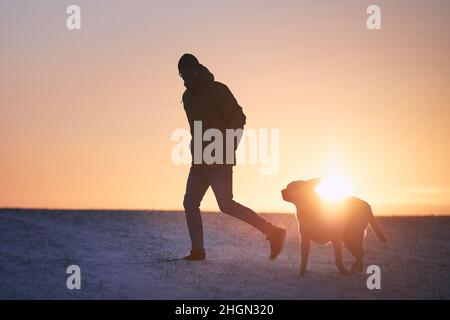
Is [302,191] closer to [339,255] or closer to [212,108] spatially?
[339,255]

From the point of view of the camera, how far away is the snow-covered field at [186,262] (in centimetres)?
930

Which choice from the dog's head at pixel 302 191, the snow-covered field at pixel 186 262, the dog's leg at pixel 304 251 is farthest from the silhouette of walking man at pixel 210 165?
the dog's head at pixel 302 191

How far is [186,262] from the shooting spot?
11211mm

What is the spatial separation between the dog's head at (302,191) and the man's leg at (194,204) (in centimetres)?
173

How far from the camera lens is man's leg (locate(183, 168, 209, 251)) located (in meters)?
11.4

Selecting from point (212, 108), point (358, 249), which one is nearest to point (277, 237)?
point (358, 249)

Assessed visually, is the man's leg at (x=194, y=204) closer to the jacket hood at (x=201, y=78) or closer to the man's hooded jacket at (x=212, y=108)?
the man's hooded jacket at (x=212, y=108)

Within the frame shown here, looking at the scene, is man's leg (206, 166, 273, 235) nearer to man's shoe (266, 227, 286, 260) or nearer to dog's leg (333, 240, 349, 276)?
man's shoe (266, 227, 286, 260)

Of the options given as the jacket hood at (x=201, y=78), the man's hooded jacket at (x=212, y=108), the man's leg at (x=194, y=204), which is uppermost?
the jacket hood at (x=201, y=78)

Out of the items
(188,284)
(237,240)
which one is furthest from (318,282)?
(237,240)

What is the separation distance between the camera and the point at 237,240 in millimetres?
15961

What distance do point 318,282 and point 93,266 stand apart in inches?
144
